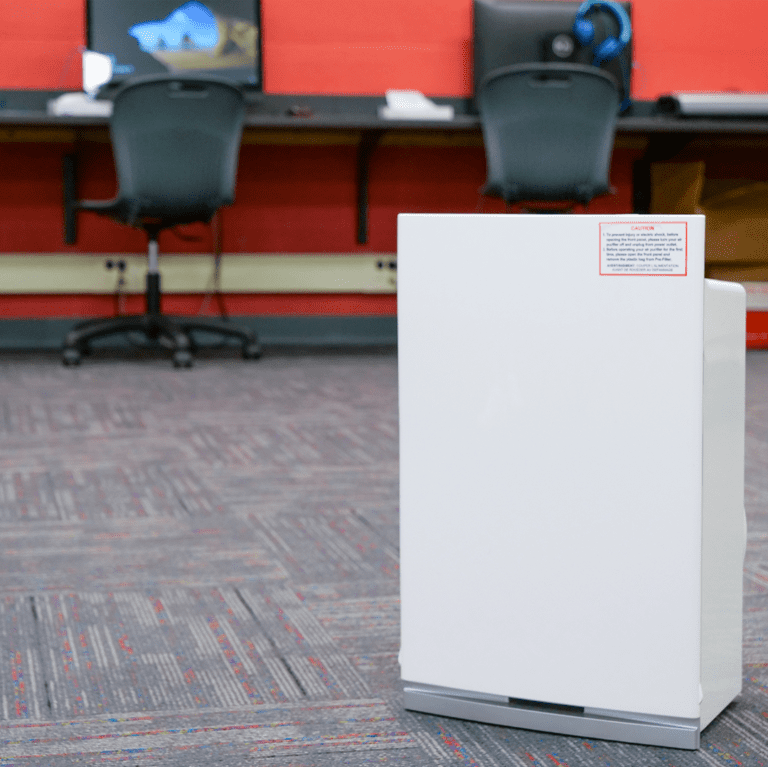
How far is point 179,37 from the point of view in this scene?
12.8ft

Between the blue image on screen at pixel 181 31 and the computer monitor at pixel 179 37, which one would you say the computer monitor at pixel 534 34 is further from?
the blue image on screen at pixel 181 31

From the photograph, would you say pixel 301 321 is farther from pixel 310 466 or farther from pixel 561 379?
pixel 561 379

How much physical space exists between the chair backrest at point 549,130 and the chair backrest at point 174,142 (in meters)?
0.80

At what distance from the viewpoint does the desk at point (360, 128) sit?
358 cm

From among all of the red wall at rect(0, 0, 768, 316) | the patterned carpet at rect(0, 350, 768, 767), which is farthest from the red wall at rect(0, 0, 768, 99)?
A: the patterned carpet at rect(0, 350, 768, 767)

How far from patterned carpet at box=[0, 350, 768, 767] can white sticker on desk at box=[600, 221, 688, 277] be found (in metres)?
0.37

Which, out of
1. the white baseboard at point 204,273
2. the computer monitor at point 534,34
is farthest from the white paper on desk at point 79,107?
the computer monitor at point 534,34

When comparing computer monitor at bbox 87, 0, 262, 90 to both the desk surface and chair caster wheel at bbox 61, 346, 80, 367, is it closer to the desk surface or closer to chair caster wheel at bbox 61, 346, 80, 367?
the desk surface

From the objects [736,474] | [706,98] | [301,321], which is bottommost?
[301,321]

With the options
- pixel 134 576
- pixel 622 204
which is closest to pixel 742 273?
pixel 622 204

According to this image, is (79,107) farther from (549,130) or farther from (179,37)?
(549,130)

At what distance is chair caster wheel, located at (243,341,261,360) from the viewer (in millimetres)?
3701

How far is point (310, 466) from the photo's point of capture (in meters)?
2.00

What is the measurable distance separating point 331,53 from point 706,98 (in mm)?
1395
